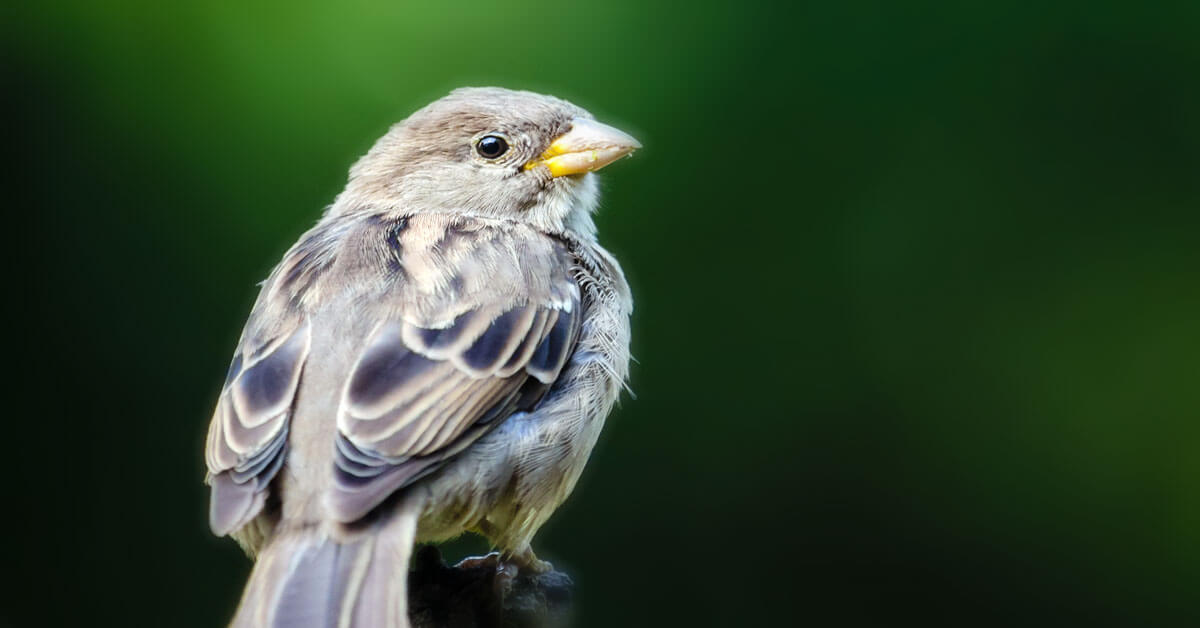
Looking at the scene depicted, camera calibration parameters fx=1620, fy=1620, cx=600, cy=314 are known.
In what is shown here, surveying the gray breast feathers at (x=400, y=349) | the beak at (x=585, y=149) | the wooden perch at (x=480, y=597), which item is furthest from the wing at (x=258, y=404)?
the beak at (x=585, y=149)

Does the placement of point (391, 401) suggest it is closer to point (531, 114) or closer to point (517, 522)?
point (517, 522)

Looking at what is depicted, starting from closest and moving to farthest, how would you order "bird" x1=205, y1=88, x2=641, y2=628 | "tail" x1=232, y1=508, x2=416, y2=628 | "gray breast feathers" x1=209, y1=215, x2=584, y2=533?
"tail" x1=232, y1=508, x2=416, y2=628 → "bird" x1=205, y1=88, x2=641, y2=628 → "gray breast feathers" x1=209, y1=215, x2=584, y2=533

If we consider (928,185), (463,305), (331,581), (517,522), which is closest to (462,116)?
(463,305)

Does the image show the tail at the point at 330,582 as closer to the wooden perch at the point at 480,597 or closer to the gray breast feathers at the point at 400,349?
the gray breast feathers at the point at 400,349

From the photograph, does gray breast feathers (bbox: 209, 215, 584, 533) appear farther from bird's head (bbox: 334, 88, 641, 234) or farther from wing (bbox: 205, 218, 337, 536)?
bird's head (bbox: 334, 88, 641, 234)

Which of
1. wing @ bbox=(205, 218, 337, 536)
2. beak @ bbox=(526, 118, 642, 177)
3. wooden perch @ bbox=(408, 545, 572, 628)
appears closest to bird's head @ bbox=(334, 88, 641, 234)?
beak @ bbox=(526, 118, 642, 177)

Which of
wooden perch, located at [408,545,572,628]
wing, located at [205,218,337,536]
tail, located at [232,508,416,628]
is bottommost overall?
wooden perch, located at [408,545,572,628]

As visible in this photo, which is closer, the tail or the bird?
the tail

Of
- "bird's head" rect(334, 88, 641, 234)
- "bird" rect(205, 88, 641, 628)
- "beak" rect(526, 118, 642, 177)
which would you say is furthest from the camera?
"bird's head" rect(334, 88, 641, 234)
